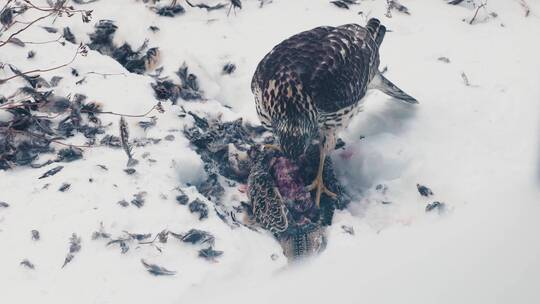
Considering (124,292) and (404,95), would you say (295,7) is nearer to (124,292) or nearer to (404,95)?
(404,95)

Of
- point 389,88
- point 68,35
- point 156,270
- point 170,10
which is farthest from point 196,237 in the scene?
point 170,10

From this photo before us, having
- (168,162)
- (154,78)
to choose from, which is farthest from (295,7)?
(168,162)

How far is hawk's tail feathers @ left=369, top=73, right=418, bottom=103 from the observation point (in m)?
5.02

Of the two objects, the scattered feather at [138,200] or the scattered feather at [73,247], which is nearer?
the scattered feather at [73,247]

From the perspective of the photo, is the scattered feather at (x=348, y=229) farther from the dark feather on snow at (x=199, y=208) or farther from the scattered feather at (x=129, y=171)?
the scattered feather at (x=129, y=171)

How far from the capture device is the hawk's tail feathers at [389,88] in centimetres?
502

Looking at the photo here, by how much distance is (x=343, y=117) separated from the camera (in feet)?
15.1

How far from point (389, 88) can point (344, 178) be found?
79 cm

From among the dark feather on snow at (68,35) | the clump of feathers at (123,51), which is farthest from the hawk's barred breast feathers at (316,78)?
the dark feather on snow at (68,35)

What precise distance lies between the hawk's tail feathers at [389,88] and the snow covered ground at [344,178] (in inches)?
3.9

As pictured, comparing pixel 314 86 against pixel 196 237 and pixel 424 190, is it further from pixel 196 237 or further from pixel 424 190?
pixel 196 237

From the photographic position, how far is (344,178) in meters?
4.89

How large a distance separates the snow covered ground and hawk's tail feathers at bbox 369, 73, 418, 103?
10cm

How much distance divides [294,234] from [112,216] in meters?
1.17
